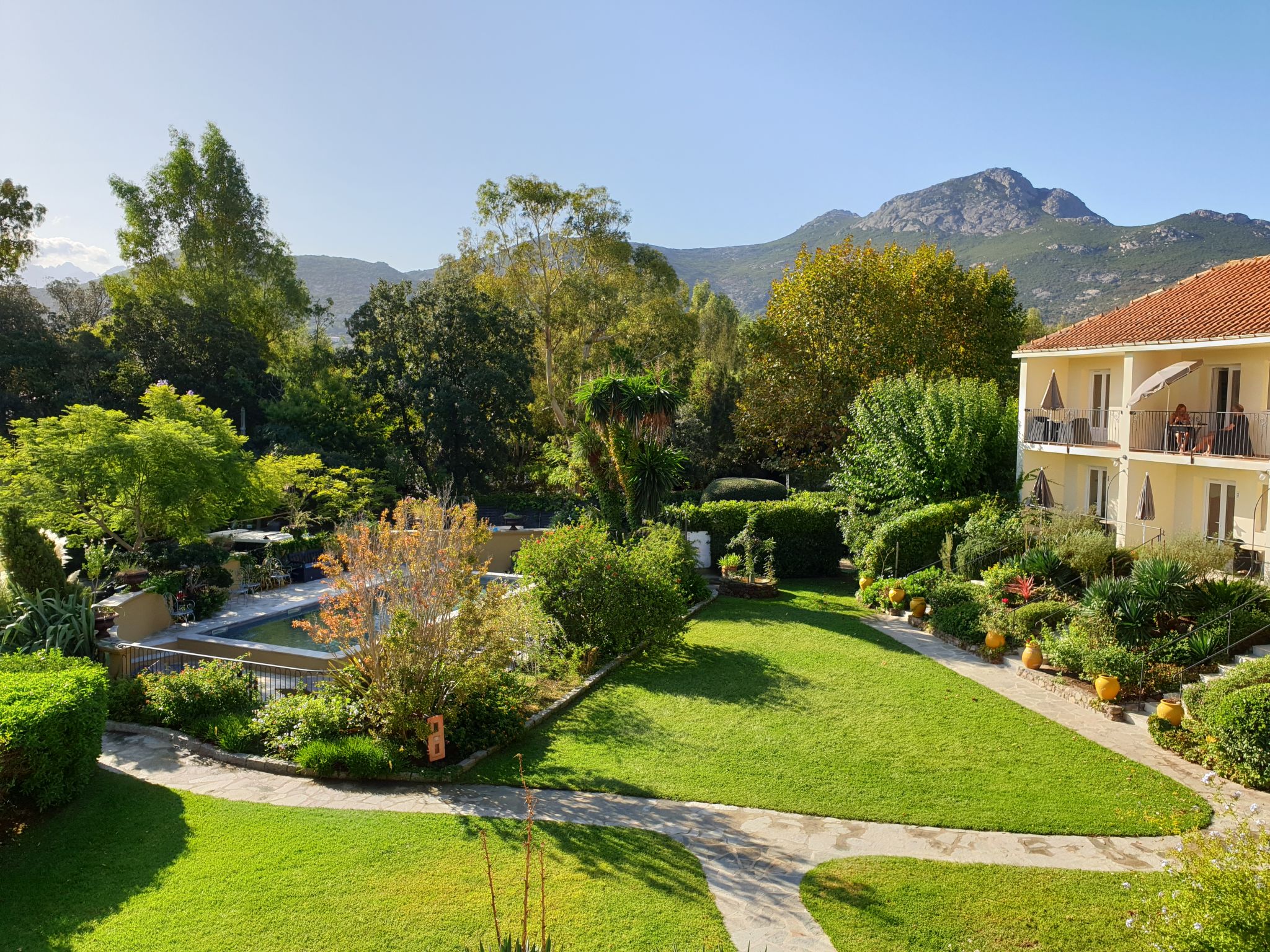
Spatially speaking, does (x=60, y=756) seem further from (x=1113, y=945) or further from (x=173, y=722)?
(x=1113, y=945)

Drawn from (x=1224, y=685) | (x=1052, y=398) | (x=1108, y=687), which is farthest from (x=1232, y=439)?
(x=1224, y=685)

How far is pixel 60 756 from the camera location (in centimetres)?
836

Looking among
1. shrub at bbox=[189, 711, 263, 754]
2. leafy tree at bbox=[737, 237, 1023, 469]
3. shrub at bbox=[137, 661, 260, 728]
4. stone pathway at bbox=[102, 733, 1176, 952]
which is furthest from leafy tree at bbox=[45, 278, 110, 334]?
stone pathway at bbox=[102, 733, 1176, 952]

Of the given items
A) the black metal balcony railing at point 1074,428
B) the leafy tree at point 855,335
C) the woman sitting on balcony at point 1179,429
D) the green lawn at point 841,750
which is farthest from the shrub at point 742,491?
the green lawn at point 841,750

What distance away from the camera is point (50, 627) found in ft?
41.4

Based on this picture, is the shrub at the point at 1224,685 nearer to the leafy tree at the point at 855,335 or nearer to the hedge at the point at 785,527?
the hedge at the point at 785,527

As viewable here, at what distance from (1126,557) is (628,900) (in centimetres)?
1387

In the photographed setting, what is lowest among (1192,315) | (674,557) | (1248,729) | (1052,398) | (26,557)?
(1248,729)

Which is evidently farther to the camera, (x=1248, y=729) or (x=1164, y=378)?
(x=1164, y=378)

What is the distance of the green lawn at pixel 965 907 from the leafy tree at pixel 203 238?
1488 inches

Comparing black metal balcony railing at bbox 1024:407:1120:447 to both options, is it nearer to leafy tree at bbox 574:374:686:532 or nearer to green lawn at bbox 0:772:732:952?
leafy tree at bbox 574:374:686:532

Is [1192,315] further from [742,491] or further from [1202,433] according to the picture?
[742,491]

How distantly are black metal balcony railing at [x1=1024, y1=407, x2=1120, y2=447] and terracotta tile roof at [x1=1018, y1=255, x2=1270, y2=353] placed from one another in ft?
6.12

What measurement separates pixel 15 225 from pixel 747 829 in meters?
40.0
